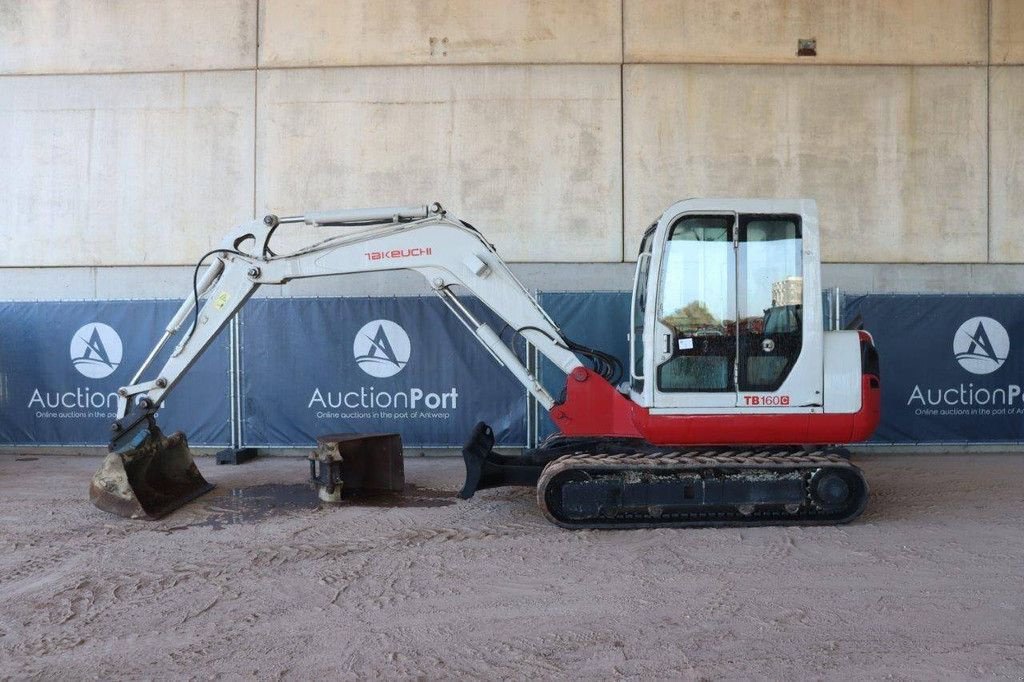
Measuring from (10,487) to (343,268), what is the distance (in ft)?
15.0

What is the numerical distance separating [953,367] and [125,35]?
39.2ft

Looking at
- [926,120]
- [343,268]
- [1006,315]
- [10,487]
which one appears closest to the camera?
[343,268]

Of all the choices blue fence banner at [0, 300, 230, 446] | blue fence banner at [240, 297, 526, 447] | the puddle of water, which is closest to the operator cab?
the puddle of water

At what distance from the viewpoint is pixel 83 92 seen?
11.1 metres

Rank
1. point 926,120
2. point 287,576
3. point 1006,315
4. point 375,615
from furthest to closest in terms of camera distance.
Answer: point 926,120
point 1006,315
point 287,576
point 375,615

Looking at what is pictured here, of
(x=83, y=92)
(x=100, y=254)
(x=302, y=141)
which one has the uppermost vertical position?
(x=83, y=92)

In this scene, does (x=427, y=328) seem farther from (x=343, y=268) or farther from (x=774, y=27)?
(x=774, y=27)

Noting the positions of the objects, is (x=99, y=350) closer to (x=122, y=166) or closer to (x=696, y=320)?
(x=122, y=166)

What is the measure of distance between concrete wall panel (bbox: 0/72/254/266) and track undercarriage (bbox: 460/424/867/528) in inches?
268

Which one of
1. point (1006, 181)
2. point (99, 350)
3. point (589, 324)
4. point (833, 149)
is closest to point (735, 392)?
point (589, 324)

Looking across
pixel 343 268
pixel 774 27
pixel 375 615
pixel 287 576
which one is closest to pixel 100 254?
pixel 343 268

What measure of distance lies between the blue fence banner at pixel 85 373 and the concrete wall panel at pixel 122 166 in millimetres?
1127

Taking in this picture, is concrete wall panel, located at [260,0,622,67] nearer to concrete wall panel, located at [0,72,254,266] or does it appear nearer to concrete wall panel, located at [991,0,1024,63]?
concrete wall panel, located at [0,72,254,266]

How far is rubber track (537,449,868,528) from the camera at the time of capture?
249 inches
